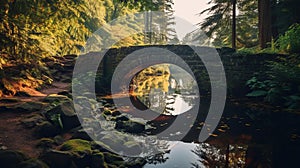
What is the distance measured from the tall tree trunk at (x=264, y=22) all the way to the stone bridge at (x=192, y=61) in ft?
5.89

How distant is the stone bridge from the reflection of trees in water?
6.22 meters

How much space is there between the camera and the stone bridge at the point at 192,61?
34.2 feet

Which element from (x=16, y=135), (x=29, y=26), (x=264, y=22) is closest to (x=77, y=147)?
(x=16, y=135)

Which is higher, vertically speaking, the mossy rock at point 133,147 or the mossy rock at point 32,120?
the mossy rock at point 32,120

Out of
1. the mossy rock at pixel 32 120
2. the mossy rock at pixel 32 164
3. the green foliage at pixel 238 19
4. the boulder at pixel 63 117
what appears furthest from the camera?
the green foliage at pixel 238 19

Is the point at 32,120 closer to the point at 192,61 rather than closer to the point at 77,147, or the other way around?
the point at 77,147

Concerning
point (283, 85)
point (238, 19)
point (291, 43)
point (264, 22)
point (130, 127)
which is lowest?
point (130, 127)

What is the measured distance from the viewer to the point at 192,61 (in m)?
11.9

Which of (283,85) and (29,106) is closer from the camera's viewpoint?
(29,106)

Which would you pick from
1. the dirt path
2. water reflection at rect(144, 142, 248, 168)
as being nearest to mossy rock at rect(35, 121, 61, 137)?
the dirt path

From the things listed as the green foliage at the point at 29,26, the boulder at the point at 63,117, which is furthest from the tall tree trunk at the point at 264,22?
the boulder at the point at 63,117

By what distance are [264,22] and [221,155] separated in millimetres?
8808

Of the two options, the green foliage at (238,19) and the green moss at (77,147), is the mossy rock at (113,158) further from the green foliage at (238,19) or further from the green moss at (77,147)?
the green foliage at (238,19)

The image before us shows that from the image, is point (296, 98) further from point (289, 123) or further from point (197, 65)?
point (197, 65)
